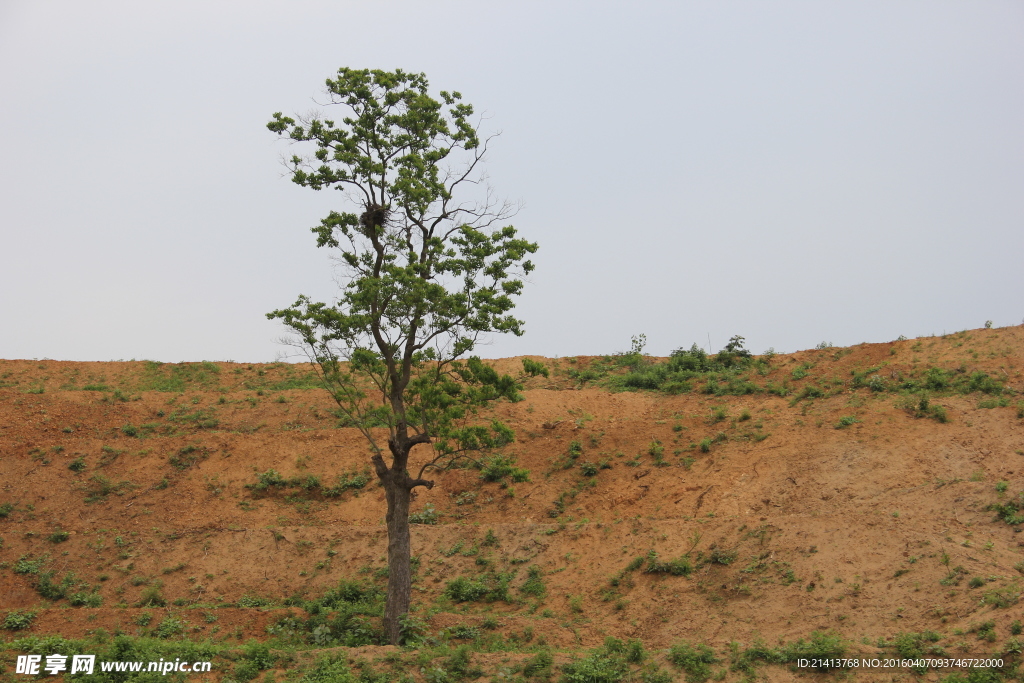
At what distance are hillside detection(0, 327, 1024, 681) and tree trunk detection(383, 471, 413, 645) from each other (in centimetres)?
67

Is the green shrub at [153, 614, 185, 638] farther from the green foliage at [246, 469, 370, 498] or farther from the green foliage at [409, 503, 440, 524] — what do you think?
the green foliage at [246, 469, 370, 498]

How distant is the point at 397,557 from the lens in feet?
50.9

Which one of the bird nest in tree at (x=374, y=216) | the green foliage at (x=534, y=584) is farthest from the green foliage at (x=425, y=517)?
the bird nest in tree at (x=374, y=216)

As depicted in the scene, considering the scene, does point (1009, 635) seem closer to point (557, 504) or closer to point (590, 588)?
point (590, 588)

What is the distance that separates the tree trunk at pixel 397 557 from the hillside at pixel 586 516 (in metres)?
0.67

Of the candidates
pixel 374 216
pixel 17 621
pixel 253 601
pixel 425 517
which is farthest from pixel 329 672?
pixel 374 216

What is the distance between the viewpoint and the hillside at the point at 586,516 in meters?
15.0

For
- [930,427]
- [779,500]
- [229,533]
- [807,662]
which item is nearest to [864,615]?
[807,662]

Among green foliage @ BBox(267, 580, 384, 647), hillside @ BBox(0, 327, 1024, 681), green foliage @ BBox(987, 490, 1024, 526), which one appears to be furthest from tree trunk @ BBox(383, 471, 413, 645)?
green foliage @ BBox(987, 490, 1024, 526)

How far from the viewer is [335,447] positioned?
24.4m

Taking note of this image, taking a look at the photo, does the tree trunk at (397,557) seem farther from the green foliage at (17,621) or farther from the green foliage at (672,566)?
the green foliage at (17,621)

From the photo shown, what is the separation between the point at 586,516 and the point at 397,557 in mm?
6250

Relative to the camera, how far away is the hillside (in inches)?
590

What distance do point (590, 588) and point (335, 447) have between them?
10218 millimetres
